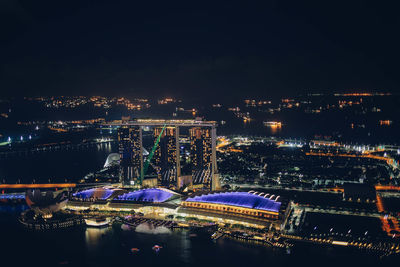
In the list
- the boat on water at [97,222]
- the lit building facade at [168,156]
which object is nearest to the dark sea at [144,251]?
the boat on water at [97,222]


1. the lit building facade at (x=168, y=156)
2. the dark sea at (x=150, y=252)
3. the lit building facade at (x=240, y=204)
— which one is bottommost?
the dark sea at (x=150, y=252)

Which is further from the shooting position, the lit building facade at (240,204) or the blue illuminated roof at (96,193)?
the blue illuminated roof at (96,193)

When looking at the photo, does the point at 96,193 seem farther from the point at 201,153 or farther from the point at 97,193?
the point at 201,153

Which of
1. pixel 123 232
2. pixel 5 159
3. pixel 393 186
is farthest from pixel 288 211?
pixel 5 159

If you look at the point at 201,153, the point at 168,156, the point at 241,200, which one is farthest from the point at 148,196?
the point at 201,153

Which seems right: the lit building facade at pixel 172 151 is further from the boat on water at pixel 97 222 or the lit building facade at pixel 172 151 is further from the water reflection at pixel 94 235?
the water reflection at pixel 94 235

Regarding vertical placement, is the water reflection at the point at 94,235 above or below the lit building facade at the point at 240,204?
below
